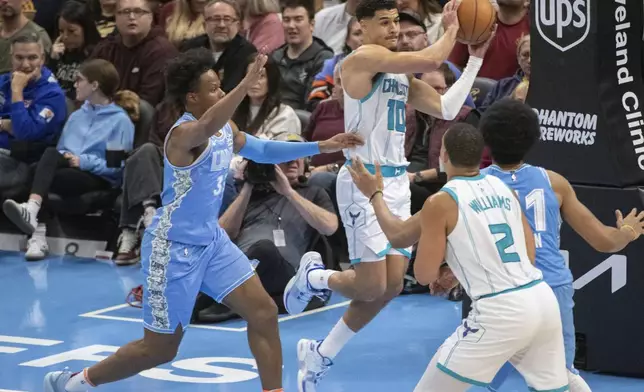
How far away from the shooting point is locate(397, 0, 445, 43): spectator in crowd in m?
10.5

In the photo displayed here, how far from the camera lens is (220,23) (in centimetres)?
1055

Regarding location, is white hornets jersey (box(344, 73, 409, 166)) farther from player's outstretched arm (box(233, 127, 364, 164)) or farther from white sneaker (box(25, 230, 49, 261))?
white sneaker (box(25, 230, 49, 261))

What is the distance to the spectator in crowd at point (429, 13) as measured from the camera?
10.5 meters

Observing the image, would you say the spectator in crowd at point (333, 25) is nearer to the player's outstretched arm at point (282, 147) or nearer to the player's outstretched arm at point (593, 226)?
the player's outstretched arm at point (282, 147)

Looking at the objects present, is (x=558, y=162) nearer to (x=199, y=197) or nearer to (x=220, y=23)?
(x=199, y=197)

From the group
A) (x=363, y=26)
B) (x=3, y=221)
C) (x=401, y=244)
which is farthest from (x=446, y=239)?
(x=3, y=221)

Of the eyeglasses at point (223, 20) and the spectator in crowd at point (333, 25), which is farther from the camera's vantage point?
the spectator in crowd at point (333, 25)

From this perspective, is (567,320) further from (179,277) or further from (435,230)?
(179,277)

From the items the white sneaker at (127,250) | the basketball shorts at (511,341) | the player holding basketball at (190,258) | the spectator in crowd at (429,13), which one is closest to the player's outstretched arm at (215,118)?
the player holding basketball at (190,258)

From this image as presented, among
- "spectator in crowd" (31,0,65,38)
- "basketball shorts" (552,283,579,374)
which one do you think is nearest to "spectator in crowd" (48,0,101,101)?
"spectator in crowd" (31,0,65,38)

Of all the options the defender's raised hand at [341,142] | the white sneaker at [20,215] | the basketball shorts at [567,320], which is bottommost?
the white sneaker at [20,215]

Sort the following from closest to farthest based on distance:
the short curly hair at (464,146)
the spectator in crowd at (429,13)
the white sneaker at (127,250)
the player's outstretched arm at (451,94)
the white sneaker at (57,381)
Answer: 1. the short curly hair at (464,146)
2. the white sneaker at (57,381)
3. the player's outstretched arm at (451,94)
4. the white sneaker at (127,250)
5. the spectator in crowd at (429,13)

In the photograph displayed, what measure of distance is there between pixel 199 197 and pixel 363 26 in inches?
58.9

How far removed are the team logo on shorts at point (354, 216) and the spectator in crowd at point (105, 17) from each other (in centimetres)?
668
